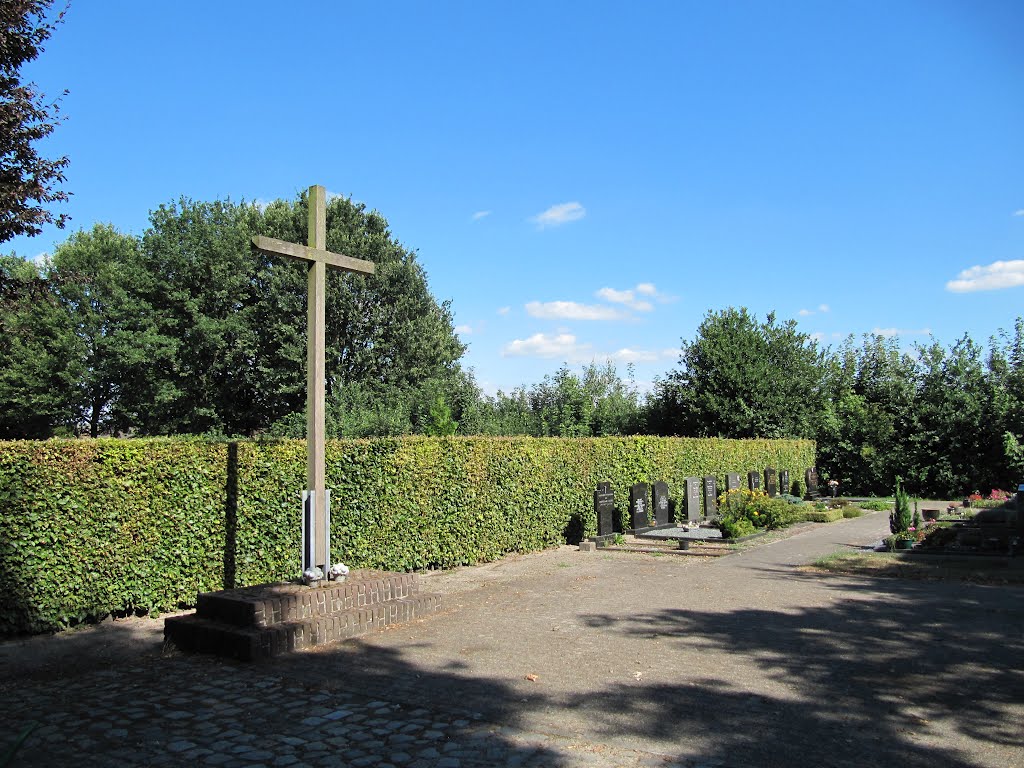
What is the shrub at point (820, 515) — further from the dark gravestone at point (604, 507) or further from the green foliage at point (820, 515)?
the dark gravestone at point (604, 507)

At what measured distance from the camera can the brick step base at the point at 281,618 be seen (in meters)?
6.54

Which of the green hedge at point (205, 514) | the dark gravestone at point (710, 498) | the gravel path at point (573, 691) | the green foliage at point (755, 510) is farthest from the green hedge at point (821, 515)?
the gravel path at point (573, 691)

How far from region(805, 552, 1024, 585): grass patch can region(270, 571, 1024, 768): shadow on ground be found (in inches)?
117

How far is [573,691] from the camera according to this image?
5480 millimetres

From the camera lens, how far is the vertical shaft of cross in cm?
770

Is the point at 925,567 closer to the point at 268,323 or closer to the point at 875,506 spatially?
the point at 875,506

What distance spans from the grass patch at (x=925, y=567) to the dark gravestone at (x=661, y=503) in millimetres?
4648

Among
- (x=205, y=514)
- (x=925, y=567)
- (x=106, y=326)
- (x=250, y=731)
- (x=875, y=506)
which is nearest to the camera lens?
(x=250, y=731)

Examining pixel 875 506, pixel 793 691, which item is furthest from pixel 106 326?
pixel 793 691

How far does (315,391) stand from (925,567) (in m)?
10.2

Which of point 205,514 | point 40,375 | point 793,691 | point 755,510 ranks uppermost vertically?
point 40,375

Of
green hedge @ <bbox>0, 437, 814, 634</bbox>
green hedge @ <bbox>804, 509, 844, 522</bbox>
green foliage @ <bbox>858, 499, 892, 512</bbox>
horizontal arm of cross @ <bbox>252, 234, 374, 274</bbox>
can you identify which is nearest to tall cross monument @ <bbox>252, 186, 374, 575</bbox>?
horizontal arm of cross @ <bbox>252, 234, 374, 274</bbox>

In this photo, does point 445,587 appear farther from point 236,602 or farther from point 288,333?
Result: point 288,333

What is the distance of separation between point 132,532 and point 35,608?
116 centimetres
